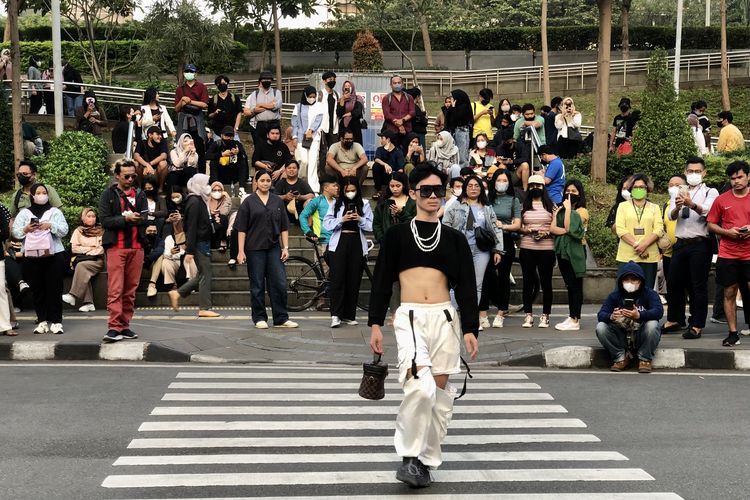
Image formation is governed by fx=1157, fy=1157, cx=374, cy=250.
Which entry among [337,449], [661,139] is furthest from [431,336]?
[661,139]

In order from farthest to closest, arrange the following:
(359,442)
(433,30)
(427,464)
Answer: (433,30) → (359,442) → (427,464)

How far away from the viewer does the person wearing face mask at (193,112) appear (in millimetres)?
21062

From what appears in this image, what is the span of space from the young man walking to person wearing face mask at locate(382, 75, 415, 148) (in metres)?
13.0

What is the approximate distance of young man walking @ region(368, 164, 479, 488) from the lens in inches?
306

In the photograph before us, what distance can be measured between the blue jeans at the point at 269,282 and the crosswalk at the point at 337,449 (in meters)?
3.08

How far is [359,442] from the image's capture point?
29.6ft

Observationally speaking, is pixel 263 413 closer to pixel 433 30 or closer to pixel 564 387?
pixel 564 387

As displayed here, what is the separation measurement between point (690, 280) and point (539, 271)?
196 cm

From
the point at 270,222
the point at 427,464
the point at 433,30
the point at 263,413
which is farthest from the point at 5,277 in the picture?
the point at 433,30

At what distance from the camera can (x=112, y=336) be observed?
43.1 feet

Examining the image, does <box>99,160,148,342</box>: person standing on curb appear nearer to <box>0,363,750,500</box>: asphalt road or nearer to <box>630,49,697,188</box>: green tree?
<box>0,363,750,500</box>: asphalt road

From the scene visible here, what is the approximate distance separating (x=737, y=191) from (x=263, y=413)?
6.36 metres

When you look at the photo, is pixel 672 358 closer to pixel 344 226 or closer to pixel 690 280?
pixel 690 280

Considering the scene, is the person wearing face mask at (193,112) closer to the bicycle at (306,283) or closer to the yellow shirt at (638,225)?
the bicycle at (306,283)
